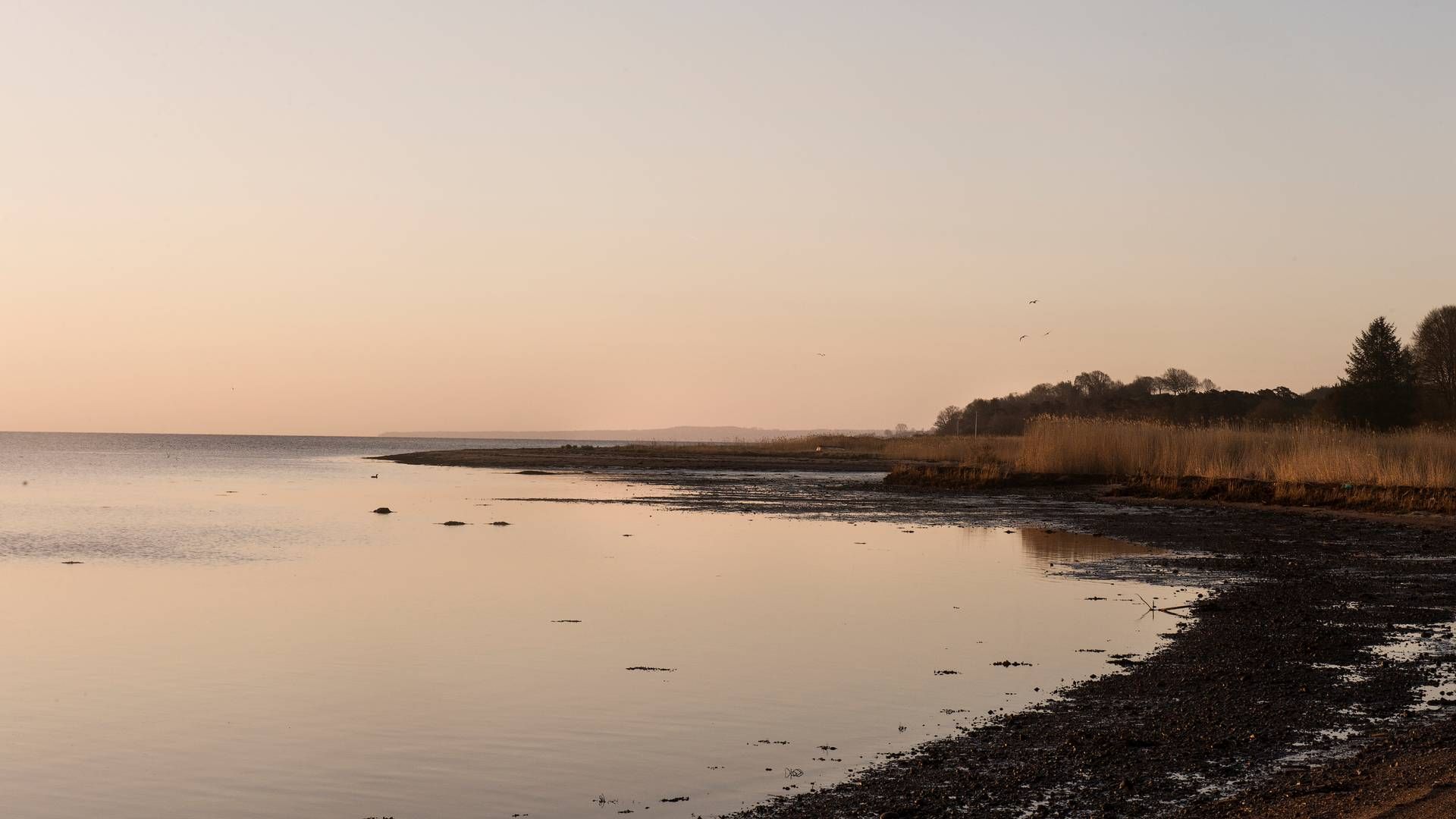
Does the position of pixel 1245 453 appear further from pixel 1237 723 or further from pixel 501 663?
pixel 501 663

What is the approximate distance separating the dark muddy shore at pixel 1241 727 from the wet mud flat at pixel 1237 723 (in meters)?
0.02

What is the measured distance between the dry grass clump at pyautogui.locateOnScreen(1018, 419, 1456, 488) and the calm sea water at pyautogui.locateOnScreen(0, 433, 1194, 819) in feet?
40.8

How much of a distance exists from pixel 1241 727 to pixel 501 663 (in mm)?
6533

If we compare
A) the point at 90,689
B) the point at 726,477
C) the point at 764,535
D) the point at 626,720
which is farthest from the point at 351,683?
the point at 726,477

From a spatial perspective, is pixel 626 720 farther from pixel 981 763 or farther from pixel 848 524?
pixel 848 524

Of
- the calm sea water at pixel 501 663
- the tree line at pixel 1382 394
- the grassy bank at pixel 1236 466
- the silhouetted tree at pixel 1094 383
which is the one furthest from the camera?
the silhouetted tree at pixel 1094 383

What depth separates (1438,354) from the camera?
65.8m

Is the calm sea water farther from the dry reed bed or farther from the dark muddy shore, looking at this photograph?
the dry reed bed

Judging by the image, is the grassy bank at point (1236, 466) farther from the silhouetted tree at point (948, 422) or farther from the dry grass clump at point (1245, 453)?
the silhouetted tree at point (948, 422)

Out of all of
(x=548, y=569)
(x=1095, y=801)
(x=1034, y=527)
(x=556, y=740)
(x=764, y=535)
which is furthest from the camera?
(x=1034, y=527)

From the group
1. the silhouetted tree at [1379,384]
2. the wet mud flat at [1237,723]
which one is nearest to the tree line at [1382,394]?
the silhouetted tree at [1379,384]

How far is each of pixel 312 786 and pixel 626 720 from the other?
2.46m

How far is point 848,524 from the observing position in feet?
95.3

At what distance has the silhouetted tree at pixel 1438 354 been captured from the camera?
210 ft
